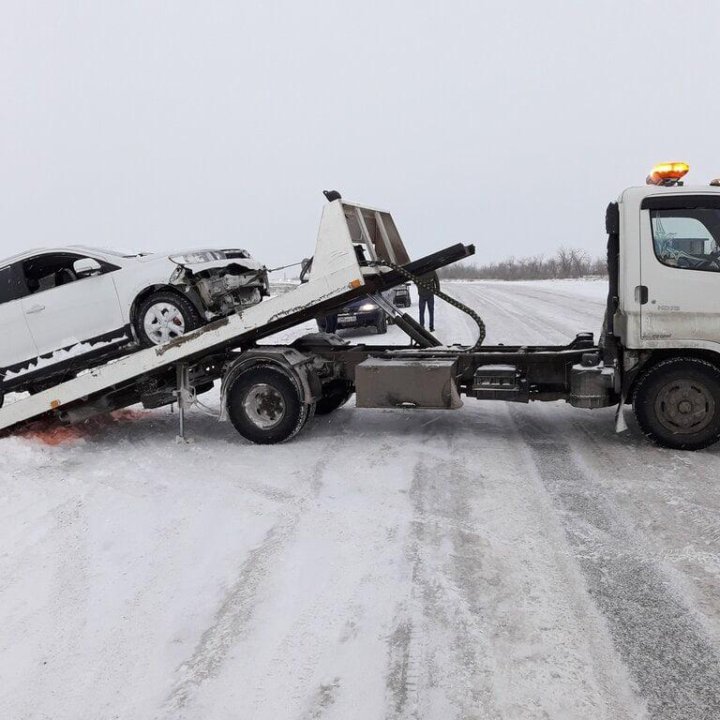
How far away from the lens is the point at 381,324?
15.1 meters

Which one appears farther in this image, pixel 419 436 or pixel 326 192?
pixel 419 436

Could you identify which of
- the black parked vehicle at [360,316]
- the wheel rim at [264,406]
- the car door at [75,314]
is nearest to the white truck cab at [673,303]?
the wheel rim at [264,406]

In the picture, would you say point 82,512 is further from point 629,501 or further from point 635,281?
point 635,281

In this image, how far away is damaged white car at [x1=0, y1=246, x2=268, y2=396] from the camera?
6.55 metres

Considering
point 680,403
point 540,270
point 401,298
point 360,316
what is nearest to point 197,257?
point 680,403

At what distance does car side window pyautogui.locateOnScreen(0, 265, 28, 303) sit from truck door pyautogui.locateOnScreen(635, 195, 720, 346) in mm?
6348

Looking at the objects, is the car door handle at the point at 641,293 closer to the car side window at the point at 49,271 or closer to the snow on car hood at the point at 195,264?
the snow on car hood at the point at 195,264

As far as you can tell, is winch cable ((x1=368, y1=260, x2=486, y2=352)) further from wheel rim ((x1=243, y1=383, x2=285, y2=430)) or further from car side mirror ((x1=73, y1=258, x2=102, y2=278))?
car side mirror ((x1=73, y1=258, x2=102, y2=278))

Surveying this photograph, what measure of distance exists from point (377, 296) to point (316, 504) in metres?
2.81

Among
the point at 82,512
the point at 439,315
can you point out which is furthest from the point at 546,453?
the point at 439,315

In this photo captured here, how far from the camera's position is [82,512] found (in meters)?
4.67

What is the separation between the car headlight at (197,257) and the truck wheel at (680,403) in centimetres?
447

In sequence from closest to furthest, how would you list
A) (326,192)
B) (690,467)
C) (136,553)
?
1. (136,553)
2. (690,467)
3. (326,192)

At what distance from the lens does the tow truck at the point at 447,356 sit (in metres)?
5.37
